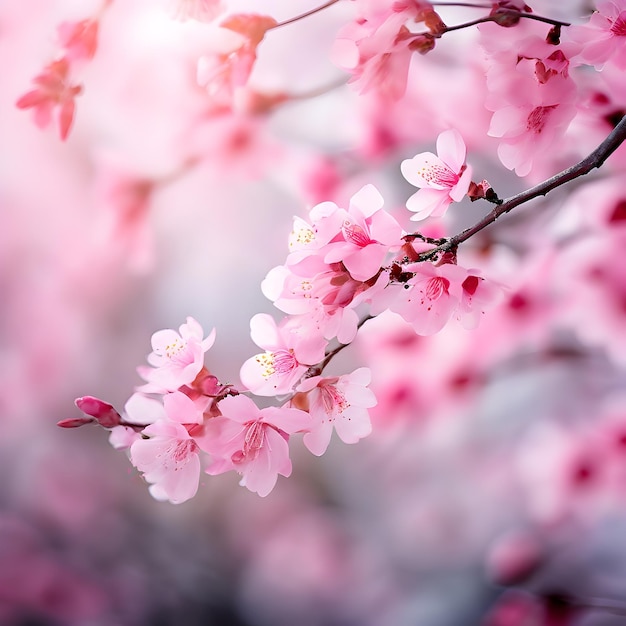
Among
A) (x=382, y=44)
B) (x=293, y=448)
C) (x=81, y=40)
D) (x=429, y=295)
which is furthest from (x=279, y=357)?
(x=293, y=448)

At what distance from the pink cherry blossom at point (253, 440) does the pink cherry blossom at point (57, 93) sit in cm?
30

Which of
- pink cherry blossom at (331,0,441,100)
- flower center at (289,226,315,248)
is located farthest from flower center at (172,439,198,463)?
pink cherry blossom at (331,0,441,100)

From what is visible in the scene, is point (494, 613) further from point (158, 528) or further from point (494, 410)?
point (158, 528)

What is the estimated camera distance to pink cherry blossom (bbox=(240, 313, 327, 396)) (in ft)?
1.31

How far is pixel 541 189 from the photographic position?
0.36 meters

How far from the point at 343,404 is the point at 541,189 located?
0.59 ft

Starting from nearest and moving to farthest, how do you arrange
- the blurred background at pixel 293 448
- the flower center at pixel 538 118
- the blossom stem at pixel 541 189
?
the blossom stem at pixel 541 189, the flower center at pixel 538 118, the blurred background at pixel 293 448

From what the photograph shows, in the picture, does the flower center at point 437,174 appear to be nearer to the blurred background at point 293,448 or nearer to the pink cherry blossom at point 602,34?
the pink cherry blossom at point 602,34

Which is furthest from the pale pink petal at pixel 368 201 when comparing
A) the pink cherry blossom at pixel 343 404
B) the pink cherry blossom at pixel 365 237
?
the pink cherry blossom at pixel 343 404

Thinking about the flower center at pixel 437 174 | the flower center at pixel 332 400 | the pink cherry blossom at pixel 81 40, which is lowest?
the flower center at pixel 332 400

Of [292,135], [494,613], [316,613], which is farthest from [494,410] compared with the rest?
[292,135]

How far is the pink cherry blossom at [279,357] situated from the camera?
1.31ft

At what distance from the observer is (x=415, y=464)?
1.47m

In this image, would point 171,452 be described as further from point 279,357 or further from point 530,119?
point 530,119
